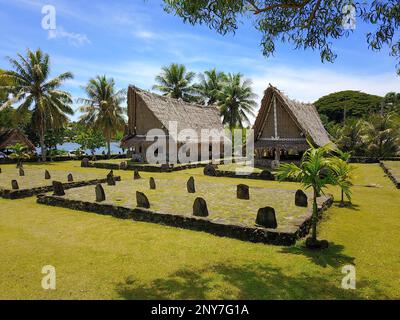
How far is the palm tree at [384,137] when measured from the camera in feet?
106

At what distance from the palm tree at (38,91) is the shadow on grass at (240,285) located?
3098 cm

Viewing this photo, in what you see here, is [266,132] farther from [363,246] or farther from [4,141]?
[4,141]

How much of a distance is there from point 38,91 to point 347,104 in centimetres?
6037

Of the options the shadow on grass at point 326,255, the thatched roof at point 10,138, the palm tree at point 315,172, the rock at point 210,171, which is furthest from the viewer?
the thatched roof at point 10,138

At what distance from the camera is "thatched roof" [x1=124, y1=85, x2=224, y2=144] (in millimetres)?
30873

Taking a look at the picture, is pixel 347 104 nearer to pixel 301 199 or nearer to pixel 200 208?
pixel 301 199

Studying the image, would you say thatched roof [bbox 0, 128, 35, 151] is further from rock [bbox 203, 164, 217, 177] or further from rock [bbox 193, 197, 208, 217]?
rock [bbox 193, 197, 208, 217]

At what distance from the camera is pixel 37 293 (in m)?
5.64

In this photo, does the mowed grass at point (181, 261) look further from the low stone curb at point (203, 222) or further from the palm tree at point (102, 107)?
the palm tree at point (102, 107)

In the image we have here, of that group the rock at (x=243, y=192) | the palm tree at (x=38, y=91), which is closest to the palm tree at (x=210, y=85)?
the palm tree at (x=38, y=91)

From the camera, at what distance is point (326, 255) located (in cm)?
755

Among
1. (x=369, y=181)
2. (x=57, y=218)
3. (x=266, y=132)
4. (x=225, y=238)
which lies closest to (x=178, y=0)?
(x=225, y=238)

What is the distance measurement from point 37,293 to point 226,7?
6984 millimetres

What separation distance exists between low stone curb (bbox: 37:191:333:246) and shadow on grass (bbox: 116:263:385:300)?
5.79ft
